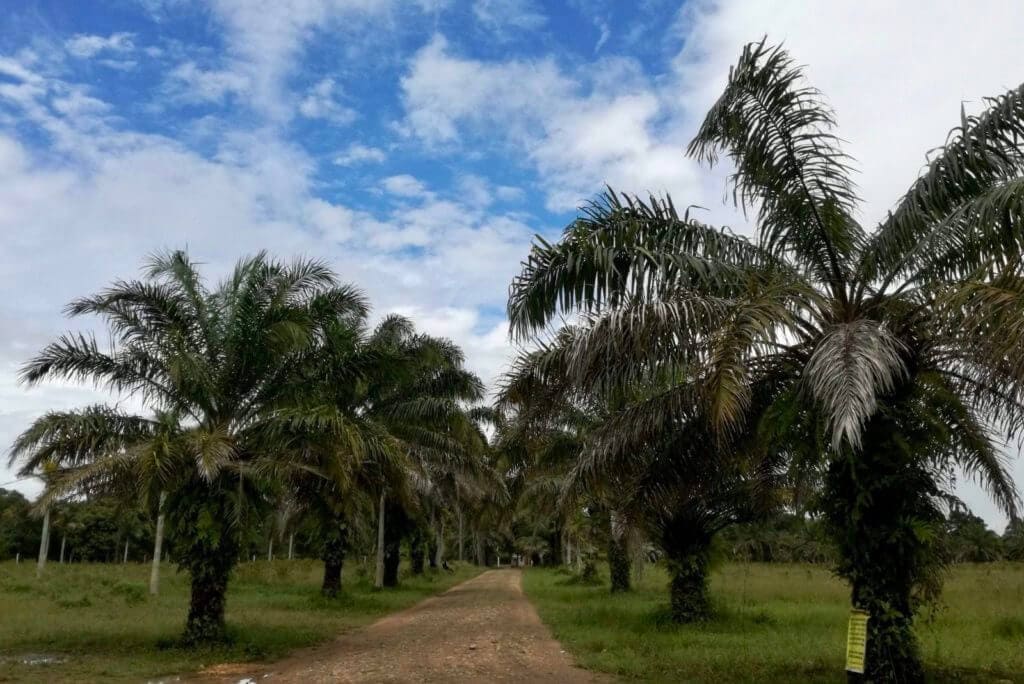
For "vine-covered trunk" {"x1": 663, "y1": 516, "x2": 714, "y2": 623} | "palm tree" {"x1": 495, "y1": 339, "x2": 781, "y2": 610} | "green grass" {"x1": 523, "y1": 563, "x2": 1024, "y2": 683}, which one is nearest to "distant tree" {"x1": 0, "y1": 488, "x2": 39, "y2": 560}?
→ "green grass" {"x1": 523, "y1": 563, "x2": 1024, "y2": 683}

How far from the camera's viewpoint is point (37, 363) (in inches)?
554

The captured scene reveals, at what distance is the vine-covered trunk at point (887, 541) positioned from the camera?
366 inches

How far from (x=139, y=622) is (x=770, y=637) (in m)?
12.9

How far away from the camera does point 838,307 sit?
9.94 metres

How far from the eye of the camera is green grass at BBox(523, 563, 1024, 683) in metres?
11.8

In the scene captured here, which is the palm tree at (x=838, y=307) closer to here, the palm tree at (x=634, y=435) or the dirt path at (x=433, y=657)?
the palm tree at (x=634, y=435)

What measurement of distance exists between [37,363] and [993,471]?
1423cm

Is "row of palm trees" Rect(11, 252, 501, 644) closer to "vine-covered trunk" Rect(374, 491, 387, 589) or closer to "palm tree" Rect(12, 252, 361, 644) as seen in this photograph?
"palm tree" Rect(12, 252, 361, 644)

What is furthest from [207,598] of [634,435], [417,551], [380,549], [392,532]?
[417,551]

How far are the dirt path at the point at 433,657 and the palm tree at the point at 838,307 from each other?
4.38 meters

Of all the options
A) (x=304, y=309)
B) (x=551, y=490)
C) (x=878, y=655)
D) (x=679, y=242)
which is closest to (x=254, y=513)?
(x=304, y=309)

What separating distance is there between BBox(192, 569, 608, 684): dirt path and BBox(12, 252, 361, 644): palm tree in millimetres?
2413

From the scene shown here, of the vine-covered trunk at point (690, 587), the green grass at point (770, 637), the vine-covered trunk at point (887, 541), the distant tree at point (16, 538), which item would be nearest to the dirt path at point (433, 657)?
the green grass at point (770, 637)

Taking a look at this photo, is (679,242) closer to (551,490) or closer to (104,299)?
(104,299)
